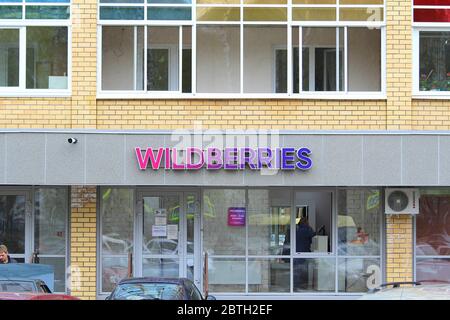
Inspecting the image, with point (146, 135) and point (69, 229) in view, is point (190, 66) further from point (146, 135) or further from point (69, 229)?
point (69, 229)

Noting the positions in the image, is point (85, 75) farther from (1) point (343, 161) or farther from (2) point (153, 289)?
(2) point (153, 289)

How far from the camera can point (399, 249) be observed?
13109 millimetres

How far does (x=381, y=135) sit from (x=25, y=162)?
6298 millimetres

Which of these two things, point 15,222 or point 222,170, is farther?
point 15,222

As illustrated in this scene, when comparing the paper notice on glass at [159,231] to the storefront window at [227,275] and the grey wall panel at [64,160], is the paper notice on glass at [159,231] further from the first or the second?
the grey wall panel at [64,160]

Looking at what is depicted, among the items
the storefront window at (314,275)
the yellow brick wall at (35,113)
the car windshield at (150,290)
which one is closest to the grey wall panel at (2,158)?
the yellow brick wall at (35,113)

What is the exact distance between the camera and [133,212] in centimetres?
1370

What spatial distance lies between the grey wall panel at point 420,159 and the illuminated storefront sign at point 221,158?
172cm

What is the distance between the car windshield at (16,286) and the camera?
8.66 metres

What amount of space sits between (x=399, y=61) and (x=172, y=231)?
17.5 feet

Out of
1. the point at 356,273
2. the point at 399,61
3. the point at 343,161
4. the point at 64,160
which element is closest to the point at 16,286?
the point at 64,160
